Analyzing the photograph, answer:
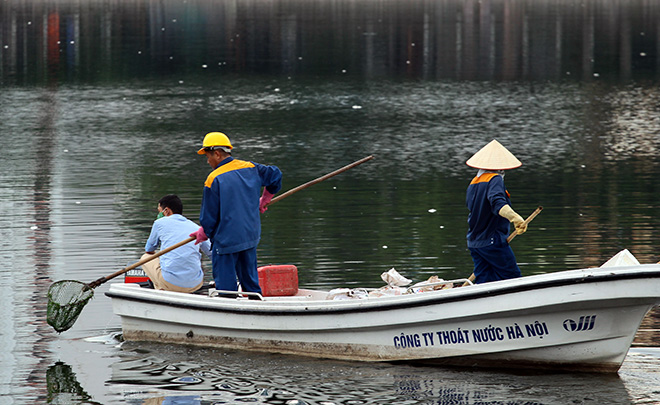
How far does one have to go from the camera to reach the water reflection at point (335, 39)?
4031 centimetres

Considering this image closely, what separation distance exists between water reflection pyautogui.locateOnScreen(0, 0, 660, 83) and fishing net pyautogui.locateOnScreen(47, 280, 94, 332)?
27.2 metres

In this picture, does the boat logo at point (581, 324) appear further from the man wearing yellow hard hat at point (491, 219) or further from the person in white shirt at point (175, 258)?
the person in white shirt at point (175, 258)

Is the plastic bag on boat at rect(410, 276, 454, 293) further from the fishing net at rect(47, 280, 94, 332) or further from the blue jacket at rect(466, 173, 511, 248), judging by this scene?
the fishing net at rect(47, 280, 94, 332)

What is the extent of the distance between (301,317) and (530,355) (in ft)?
6.94

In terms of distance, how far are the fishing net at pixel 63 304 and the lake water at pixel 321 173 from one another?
0.70ft

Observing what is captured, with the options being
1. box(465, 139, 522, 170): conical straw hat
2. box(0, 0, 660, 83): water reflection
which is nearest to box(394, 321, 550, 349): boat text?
box(465, 139, 522, 170): conical straw hat

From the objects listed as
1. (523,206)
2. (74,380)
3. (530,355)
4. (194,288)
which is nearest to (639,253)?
(523,206)

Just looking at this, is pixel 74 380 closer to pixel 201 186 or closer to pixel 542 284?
pixel 542 284

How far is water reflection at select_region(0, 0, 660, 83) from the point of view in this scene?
40.3m

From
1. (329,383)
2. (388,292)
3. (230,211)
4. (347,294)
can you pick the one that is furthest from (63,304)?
(388,292)

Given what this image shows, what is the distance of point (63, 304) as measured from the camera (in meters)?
11.1

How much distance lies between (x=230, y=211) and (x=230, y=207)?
0.04m

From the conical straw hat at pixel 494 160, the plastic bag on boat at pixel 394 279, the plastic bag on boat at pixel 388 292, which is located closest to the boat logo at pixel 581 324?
the conical straw hat at pixel 494 160

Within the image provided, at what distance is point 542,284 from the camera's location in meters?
9.10
